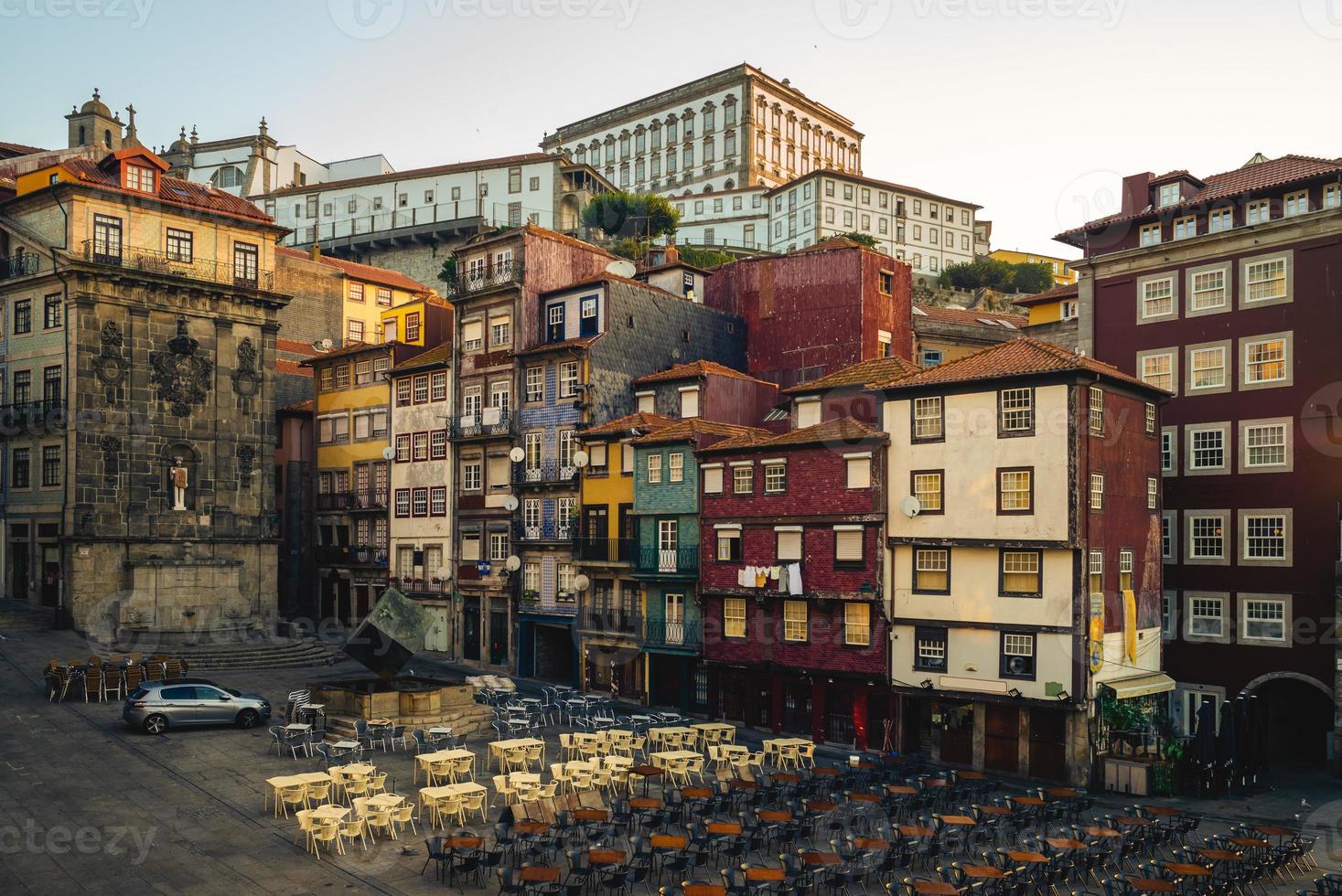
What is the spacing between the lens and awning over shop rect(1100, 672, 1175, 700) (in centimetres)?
3744

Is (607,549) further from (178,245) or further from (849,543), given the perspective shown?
(178,245)

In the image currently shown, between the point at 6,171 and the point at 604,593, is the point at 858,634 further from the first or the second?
the point at 6,171

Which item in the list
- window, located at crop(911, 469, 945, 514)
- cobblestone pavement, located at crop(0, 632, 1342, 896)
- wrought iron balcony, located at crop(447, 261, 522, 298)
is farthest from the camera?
wrought iron balcony, located at crop(447, 261, 522, 298)

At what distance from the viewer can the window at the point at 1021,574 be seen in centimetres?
3759

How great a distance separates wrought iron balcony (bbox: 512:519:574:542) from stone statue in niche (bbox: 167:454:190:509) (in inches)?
737

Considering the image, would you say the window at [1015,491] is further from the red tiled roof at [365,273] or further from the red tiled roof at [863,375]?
the red tiled roof at [365,273]

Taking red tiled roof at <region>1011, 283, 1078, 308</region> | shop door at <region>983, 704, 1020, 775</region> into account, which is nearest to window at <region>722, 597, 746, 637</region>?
shop door at <region>983, 704, 1020, 775</region>

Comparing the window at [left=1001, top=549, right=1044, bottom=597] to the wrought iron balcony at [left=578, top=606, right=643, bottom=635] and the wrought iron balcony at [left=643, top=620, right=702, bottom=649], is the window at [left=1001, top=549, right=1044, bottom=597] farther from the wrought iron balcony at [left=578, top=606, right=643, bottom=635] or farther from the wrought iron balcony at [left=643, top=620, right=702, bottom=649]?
the wrought iron balcony at [left=578, top=606, right=643, bottom=635]

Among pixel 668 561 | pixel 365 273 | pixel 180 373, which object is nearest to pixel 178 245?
pixel 180 373

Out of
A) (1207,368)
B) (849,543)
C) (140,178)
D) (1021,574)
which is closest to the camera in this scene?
(1021,574)

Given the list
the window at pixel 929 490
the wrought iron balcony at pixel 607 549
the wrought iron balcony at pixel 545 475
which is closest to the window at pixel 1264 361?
the window at pixel 929 490

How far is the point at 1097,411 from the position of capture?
3844cm

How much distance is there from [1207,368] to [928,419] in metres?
14.9

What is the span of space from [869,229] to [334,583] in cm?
7809
